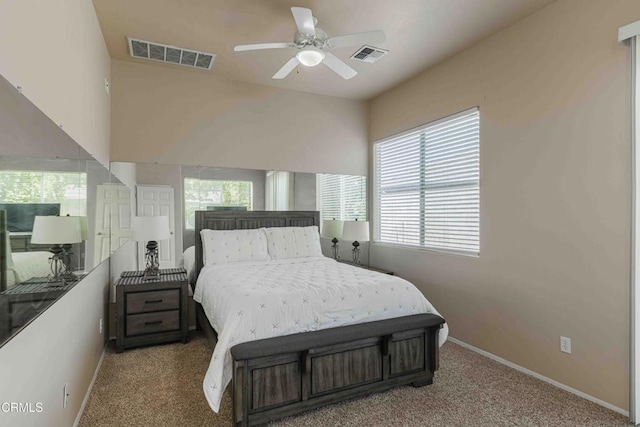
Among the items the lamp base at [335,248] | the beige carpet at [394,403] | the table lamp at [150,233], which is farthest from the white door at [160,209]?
the lamp base at [335,248]

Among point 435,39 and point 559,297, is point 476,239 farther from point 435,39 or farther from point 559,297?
point 435,39

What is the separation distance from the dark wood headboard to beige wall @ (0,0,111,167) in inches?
50.0

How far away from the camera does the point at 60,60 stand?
1.86 m

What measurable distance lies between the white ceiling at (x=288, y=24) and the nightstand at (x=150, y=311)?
2360 mm

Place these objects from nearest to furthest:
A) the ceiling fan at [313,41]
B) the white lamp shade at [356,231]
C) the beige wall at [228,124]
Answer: the ceiling fan at [313,41], the beige wall at [228,124], the white lamp shade at [356,231]

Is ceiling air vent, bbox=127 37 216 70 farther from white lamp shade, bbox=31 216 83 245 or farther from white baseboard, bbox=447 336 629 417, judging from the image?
white baseboard, bbox=447 336 629 417

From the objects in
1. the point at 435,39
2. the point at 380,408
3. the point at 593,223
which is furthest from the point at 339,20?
the point at 380,408

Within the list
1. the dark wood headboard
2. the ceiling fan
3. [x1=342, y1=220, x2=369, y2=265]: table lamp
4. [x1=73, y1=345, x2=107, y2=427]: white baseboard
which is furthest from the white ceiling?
[x1=73, y1=345, x2=107, y2=427]: white baseboard

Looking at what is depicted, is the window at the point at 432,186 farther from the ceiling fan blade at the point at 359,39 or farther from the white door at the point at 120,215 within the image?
the white door at the point at 120,215

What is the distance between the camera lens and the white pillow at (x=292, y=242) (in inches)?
155

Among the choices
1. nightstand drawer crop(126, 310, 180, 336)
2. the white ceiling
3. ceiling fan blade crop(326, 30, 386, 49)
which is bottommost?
nightstand drawer crop(126, 310, 180, 336)

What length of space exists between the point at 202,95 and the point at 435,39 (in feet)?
8.60

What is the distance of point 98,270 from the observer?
9.59 feet

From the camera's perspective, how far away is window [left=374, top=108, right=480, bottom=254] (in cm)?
351
